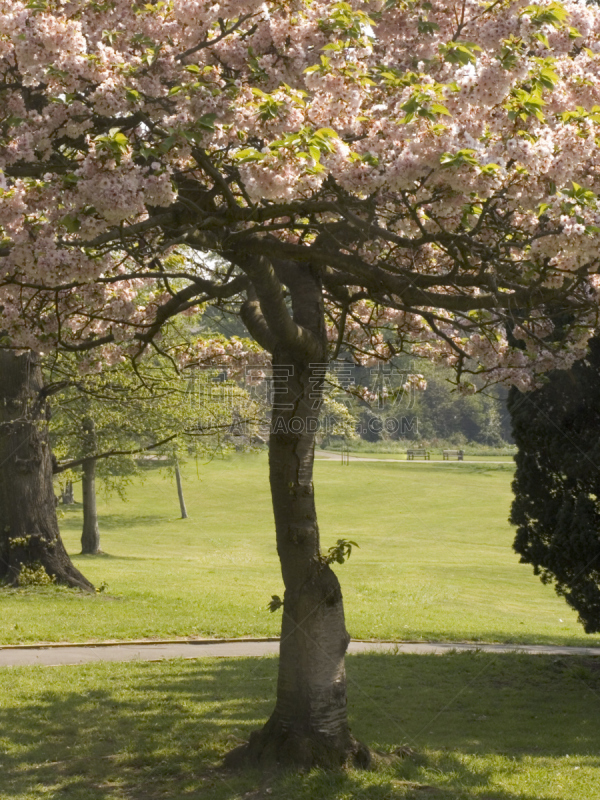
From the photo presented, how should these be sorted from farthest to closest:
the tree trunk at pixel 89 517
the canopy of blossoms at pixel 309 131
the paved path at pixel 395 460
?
the paved path at pixel 395 460 < the tree trunk at pixel 89 517 < the canopy of blossoms at pixel 309 131

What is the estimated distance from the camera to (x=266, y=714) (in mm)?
9508

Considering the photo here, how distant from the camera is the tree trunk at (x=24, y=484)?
1723 centimetres

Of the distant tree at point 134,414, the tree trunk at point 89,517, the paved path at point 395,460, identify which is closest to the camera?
the distant tree at point 134,414

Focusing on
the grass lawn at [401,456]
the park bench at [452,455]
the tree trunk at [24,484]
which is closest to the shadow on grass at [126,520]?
the grass lawn at [401,456]

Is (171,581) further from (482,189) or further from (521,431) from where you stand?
(482,189)

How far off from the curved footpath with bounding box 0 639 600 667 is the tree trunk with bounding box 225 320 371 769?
5.62 meters

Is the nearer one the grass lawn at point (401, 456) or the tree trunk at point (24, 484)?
the tree trunk at point (24, 484)

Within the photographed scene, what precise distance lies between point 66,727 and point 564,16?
24.7ft

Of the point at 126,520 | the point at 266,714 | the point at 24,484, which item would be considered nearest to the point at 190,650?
the point at 266,714

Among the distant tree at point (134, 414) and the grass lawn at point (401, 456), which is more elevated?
the distant tree at point (134, 414)

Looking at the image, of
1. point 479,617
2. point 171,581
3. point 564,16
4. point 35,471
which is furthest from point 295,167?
point 171,581

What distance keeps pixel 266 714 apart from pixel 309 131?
652 centimetres

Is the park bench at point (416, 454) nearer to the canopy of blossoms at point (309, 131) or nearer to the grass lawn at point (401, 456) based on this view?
the grass lawn at point (401, 456)

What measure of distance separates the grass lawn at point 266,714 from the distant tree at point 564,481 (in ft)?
5.05
